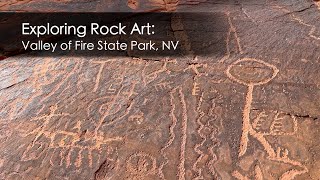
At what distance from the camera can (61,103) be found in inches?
89.5

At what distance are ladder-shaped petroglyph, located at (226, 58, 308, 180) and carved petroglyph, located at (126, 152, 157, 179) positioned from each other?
0.51m

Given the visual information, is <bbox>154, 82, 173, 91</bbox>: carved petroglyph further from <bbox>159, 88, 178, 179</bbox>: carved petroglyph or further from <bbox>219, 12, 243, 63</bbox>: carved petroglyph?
<bbox>219, 12, 243, 63</bbox>: carved petroglyph

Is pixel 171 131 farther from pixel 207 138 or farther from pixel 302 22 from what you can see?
pixel 302 22

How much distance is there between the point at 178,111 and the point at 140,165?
1.60 feet

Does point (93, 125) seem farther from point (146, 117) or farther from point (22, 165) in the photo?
point (22, 165)

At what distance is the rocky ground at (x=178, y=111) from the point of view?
1788 millimetres

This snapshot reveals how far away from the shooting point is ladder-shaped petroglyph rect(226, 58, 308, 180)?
176 centimetres

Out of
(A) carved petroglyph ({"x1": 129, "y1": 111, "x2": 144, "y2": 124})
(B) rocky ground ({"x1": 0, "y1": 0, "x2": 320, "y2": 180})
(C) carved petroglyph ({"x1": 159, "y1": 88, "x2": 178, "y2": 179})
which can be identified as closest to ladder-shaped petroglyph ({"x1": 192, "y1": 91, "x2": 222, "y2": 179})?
(B) rocky ground ({"x1": 0, "y1": 0, "x2": 320, "y2": 180})

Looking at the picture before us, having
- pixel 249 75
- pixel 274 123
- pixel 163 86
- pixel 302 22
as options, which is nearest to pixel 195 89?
pixel 163 86

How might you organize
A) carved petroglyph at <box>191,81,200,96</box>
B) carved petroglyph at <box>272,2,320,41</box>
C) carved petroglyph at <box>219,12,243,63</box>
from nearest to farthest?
carved petroglyph at <box>191,81,200,96</box> → carved petroglyph at <box>219,12,243,63</box> → carved petroglyph at <box>272,2,320,41</box>

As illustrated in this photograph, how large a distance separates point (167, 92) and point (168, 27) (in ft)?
3.17

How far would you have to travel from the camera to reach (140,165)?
1.80 metres

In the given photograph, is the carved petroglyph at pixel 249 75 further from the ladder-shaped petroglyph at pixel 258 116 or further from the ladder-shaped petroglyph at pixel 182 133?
the ladder-shaped petroglyph at pixel 182 133

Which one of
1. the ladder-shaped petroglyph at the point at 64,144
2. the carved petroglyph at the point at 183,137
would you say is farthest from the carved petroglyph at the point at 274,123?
the ladder-shaped petroglyph at the point at 64,144
